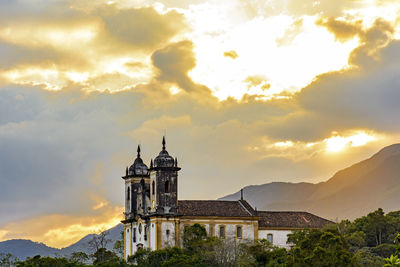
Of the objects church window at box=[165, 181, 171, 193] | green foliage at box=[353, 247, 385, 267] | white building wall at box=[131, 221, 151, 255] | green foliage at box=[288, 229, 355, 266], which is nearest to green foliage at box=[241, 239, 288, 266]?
green foliage at box=[288, 229, 355, 266]

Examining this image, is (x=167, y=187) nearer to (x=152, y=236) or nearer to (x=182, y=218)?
(x=182, y=218)

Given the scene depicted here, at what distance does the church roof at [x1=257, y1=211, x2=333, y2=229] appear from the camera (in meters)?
90.9

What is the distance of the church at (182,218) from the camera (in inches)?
3428

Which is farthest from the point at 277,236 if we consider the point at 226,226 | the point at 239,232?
the point at 226,226

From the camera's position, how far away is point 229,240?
87125 mm

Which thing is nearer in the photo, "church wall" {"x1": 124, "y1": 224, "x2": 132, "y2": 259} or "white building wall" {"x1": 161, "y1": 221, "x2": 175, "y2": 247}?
"white building wall" {"x1": 161, "y1": 221, "x2": 175, "y2": 247}

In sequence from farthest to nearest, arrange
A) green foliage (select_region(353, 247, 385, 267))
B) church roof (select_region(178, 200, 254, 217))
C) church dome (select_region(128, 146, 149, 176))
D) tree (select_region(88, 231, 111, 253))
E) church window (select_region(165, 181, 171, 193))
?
1. tree (select_region(88, 231, 111, 253))
2. church dome (select_region(128, 146, 149, 176))
3. church roof (select_region(178, 200, 254, 217))
4. church window (select_region(165, 181, 171, 193))
5. green foliage (select_region(353, 247, 385, 267))

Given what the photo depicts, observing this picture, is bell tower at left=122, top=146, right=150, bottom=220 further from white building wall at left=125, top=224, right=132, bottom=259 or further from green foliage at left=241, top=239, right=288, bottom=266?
green foliage at left=241, top=239, right=288, bottom=266

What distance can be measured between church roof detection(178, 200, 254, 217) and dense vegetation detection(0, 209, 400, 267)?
2.41 meters

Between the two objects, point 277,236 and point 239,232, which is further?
point 277,236

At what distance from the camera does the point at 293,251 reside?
68.0m

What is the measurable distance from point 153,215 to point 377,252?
23.6 m

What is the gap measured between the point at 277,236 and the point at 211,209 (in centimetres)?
791

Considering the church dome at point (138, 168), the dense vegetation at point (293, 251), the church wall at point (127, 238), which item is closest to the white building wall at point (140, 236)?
the church wall at point (127, 238)
